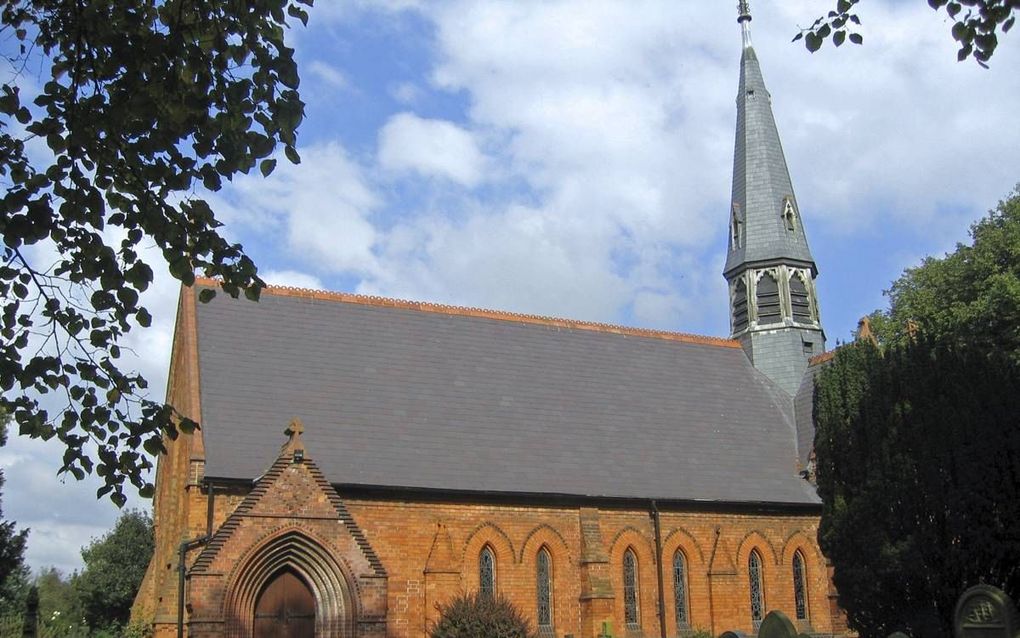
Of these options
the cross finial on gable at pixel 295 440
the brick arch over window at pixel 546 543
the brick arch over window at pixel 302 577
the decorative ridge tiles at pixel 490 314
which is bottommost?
the brick arch over window at pixel 302 577

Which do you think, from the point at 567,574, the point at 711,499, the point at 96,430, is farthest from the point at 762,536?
the point at 96,430

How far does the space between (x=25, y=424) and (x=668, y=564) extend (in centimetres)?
1996

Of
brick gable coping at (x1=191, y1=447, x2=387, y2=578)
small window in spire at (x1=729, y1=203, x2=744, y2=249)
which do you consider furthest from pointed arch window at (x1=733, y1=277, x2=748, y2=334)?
brick gable coping at (x1=191, y1=447, x2=387, y2=578)

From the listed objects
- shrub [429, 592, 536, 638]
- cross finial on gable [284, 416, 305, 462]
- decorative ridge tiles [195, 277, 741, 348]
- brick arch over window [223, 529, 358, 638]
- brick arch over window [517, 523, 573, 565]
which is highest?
decorative ridge tiles [195, 277, 741, 348]

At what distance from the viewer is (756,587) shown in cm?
2678

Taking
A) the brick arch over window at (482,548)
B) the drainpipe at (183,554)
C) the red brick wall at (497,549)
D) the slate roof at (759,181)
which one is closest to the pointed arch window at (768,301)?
the slate roof at (759,181)

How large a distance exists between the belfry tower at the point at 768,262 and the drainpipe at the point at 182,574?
19302 mm

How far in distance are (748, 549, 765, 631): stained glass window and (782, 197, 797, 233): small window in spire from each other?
1213 centimetres

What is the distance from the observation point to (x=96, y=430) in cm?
815

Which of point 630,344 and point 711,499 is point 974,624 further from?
point 630,344

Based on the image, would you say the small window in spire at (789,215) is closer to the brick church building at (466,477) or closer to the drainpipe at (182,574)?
the brick church building at (466,477)

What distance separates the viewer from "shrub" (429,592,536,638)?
20.2 metres

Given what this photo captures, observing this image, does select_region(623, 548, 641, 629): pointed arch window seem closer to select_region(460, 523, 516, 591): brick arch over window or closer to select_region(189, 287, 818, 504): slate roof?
select_region(189, 287, 818, 504): slate roof

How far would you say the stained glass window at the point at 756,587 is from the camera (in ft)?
86.8
